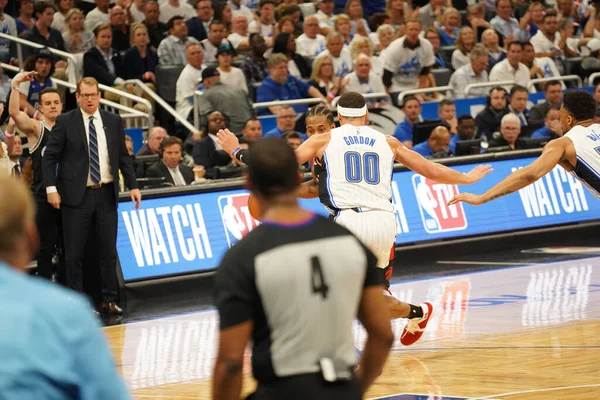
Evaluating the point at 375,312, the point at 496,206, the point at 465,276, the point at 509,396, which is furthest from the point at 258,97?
the point at 375,312

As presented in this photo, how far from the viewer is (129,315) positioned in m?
11.9

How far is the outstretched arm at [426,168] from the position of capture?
8695 mm

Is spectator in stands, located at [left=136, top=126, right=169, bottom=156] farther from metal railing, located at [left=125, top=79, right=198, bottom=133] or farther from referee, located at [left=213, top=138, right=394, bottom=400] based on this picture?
referee, located at [left=213, top=138, right=394, bottom=400]

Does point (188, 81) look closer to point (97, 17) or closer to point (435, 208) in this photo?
point (97, 17)

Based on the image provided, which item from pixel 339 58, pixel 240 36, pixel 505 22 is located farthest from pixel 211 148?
pixel 505 22

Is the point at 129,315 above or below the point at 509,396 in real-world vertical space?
below

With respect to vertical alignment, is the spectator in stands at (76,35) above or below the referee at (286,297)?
below

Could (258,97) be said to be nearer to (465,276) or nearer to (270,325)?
(465,276)

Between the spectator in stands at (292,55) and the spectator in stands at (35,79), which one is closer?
the spectator in stands at (35,79)

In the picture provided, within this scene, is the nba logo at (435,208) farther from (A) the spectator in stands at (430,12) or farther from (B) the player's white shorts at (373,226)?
(A) the spectator in stands at (430,12)

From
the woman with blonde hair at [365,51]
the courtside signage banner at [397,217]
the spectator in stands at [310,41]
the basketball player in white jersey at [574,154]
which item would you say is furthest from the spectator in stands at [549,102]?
the basketball player in white jersey at [574,154]

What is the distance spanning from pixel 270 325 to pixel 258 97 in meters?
13.8

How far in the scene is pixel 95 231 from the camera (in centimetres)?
1197

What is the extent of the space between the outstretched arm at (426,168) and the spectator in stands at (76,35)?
383 inches
